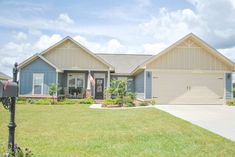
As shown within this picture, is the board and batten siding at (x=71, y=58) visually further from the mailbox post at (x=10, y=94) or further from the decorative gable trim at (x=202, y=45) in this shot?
the mailbox post at (x=10, y=94)

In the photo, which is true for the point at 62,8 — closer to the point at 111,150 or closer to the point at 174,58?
the point at 111,150

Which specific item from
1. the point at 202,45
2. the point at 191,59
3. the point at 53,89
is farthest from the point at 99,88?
the point at 202,45

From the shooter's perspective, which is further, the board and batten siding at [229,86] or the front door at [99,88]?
the front door at [99,88]

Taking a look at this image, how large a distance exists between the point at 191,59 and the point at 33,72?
13.7 meters

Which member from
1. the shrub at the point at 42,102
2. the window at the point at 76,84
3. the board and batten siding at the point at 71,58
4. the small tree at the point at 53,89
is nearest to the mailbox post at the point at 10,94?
the shrub at the point at 42,102

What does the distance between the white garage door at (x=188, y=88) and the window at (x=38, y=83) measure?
33.3ft

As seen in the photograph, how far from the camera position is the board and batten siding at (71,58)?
24547 mm

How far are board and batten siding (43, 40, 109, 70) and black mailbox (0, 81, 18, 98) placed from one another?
2032 centimetres

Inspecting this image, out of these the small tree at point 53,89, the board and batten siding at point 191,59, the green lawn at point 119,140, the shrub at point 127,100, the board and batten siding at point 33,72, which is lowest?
the green lawn at point 119,140

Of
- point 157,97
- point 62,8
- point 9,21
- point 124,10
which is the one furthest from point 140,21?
point 9,21

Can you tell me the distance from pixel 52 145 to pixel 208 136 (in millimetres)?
4416

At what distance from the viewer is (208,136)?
750cm

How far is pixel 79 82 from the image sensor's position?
25344 mm

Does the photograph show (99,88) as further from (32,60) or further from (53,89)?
(32,60)
